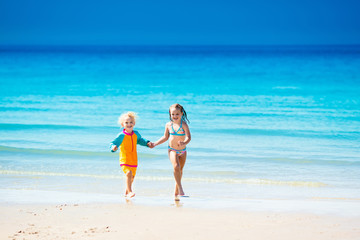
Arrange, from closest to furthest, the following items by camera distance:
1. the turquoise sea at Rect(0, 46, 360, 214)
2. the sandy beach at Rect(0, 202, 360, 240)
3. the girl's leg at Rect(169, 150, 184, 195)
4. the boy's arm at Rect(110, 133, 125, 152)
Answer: the sandy beach at Rect(0, 202, 360, 240)
the boy's arm at Rect(110, 133, 125, 152)
the girl's leg at Rect(169, 150, 184, 195)
the turquoise sea at Rect(0, 46, 360, 214)

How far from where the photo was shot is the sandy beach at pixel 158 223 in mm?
4789

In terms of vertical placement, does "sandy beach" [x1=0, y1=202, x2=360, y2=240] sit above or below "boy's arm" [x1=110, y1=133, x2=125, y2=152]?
below

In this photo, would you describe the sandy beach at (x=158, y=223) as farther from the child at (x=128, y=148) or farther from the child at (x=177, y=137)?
the child at (x=177, y=137)

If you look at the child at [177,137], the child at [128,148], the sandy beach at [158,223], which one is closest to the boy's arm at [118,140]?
the child at [128,148]

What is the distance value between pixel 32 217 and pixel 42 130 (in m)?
8.36

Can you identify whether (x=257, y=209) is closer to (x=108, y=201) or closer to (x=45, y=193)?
(x=108, y=201)

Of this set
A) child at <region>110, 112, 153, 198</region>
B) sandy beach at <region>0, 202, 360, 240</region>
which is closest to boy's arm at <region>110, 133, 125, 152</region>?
child at <region>110, 112, 153, 198</region>

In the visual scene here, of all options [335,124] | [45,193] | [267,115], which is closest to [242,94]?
[267,115]

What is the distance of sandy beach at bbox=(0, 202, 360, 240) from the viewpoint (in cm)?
479

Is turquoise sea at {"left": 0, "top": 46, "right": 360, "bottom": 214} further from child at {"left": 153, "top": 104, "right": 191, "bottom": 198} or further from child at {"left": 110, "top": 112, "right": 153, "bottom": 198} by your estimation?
child at {"left": 153, "top": 104, "right": 191, "bottom": 198}

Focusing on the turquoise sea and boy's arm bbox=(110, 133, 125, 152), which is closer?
boy's arm bbox=(110, 133, 125, 152)

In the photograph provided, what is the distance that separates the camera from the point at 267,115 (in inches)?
651

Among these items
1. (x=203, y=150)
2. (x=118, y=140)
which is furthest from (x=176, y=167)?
(x=203, y=150)

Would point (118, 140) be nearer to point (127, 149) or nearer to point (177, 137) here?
point (127, 149)
